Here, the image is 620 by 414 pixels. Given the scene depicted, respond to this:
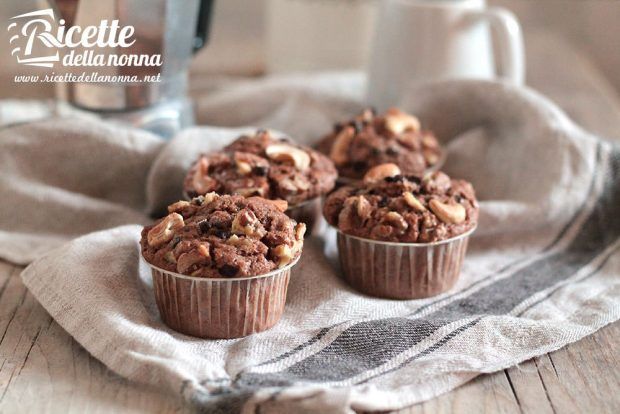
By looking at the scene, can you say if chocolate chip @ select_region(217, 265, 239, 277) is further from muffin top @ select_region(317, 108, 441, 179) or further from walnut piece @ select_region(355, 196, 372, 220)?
muffin top @ select_region(317, 108, 441, 179)

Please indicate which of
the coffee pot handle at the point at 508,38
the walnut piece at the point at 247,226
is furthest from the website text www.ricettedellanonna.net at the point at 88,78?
the coffee pot handle at the point at 508,38

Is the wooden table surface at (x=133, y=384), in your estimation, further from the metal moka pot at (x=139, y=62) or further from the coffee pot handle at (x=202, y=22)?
the coffee pot handle at (x=202, y=22)

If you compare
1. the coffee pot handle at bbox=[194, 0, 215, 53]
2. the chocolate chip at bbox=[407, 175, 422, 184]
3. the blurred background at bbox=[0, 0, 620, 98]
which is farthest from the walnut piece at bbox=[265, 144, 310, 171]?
the blurred background at bbox=[0, 0, 620, 98]

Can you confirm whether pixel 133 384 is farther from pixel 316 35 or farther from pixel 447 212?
pixel 316 35

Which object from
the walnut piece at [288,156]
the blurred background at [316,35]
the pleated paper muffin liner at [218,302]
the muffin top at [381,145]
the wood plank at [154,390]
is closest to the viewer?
the wood plank at [154,390]

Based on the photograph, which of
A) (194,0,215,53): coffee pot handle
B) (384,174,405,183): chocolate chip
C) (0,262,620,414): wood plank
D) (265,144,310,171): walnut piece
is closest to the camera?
(0,262,620,414): wood plank
